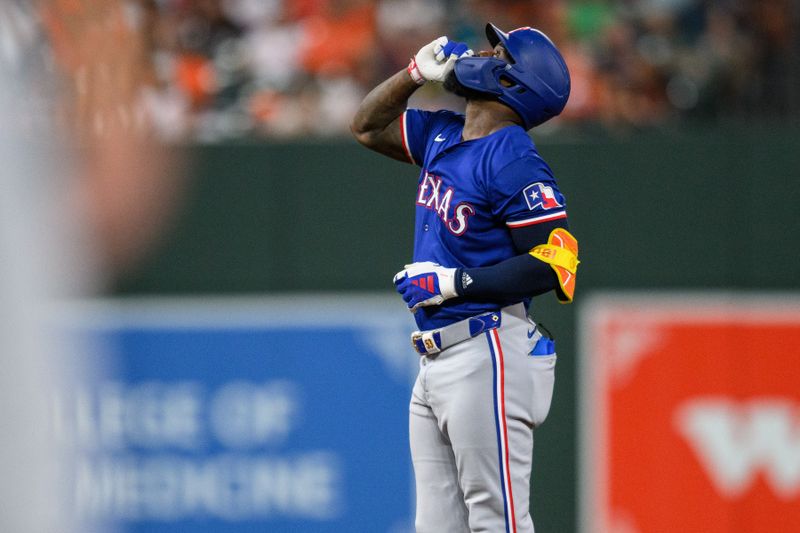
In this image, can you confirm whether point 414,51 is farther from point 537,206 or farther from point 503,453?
point 503,453

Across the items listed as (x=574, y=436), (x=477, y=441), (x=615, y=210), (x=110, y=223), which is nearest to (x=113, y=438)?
(x=110, y=223)

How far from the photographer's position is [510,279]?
392 centimetres

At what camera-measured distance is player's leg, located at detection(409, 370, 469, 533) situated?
409 cm

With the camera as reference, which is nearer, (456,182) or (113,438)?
(456,182)

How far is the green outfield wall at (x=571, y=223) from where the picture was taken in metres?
6.96

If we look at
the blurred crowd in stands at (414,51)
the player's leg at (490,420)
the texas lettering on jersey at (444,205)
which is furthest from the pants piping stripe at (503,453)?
the blurred crowd in stands at (414,51)

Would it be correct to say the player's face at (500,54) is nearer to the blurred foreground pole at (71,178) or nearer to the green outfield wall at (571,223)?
the green outfield wall at (571,223)

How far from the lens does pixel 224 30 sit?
7.70m

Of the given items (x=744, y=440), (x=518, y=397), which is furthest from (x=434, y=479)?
(x=744, y=440)

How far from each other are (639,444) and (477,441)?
3.23 meters

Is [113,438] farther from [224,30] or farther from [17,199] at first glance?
[224,30]

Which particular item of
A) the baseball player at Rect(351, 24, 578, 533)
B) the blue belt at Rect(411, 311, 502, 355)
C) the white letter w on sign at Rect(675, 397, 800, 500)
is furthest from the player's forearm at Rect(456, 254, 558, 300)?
the white letter w on sign at Rect(675, 397, 800, 500)

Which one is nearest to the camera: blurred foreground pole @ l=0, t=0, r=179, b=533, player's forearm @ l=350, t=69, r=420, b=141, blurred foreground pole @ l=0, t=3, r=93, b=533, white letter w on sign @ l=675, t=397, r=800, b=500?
player's forearm @ l=350, t=69, r=420, b=141

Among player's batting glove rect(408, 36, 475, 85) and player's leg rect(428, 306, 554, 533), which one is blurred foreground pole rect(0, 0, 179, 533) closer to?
player's batting glove rect(408, 36, 475, 85)
